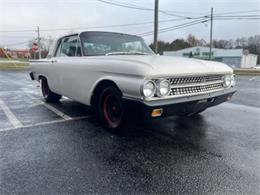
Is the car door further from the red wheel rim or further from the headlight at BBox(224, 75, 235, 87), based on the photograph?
the headlight at BBox(224, 75, 235, 87)

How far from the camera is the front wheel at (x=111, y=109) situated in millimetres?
3583

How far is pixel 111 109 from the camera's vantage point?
3.90 m

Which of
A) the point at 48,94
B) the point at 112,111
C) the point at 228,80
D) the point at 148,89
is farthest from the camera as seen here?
the point at 48,94

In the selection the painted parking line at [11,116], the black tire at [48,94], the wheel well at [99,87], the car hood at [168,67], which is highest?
the car hood at [168,67]

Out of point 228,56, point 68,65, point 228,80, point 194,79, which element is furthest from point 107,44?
point 228,56

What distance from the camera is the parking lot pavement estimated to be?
91.7 inches

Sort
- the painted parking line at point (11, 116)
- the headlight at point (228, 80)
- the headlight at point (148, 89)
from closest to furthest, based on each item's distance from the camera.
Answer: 1. the headlight at point (148, 89)
2. the headlight at point (228, 80)
3. the painted parking line at point (11, 116)

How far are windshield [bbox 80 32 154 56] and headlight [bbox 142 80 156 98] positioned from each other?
1.58 m

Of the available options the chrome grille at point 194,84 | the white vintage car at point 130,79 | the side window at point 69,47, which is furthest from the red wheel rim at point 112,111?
the side window at point 69,47

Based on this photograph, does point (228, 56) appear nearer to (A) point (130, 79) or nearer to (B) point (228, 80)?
(B) point (228, 80)

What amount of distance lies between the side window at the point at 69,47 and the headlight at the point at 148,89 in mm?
2151

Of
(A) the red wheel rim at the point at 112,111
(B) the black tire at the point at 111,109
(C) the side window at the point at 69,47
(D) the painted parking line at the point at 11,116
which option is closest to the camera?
(B) the black tire at the point at 111,109

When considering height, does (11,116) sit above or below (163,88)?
below

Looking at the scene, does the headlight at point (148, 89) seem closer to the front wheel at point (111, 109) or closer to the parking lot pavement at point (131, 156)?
the front wheel at point (111, 109)
